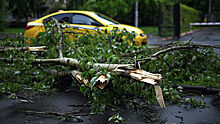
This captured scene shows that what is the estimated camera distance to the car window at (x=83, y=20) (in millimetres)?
9216

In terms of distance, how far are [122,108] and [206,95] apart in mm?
1741

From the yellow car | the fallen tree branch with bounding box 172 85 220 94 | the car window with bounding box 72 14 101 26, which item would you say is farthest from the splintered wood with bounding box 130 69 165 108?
the car window with bounding box 72 14 101 26

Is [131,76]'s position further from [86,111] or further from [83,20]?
[83,20]

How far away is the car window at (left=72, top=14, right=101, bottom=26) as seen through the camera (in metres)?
9.22

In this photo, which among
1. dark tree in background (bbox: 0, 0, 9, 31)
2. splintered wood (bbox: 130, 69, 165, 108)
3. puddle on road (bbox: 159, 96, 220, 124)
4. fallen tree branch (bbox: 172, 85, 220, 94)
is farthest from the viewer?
dark tree in background (bbox: 0, 0, 9, 31)

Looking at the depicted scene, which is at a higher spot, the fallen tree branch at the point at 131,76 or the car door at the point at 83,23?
the car door at the point at 83,23

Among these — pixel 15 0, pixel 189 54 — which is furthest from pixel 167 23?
pixel 15 0

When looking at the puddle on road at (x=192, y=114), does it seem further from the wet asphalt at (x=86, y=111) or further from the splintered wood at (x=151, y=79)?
the splintered wood at (x=151, y=79)

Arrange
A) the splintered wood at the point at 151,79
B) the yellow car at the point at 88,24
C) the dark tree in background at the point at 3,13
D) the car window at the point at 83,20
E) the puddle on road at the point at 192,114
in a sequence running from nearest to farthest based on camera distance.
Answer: the splintered wood at the point at 151,79, the puddle on road at the point at 192,114, the yellow car at the point at 88,24, the car window at the point at 83,20, the dark tree in background at the point at 3,13

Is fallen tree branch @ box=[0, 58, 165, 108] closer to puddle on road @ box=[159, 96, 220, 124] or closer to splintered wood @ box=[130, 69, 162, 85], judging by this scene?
splintered wood @ box=[130, 69, 162, 85]

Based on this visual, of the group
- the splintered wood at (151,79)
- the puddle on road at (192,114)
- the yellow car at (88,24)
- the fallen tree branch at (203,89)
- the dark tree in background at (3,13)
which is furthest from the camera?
the dark tree in background at (3,13)

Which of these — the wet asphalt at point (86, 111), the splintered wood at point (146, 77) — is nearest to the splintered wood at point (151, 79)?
the splintered wood at point (146, 77)

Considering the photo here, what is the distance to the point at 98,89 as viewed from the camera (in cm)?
406

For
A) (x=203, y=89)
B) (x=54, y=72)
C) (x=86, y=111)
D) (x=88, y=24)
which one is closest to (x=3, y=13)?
(x=88, y=24)
